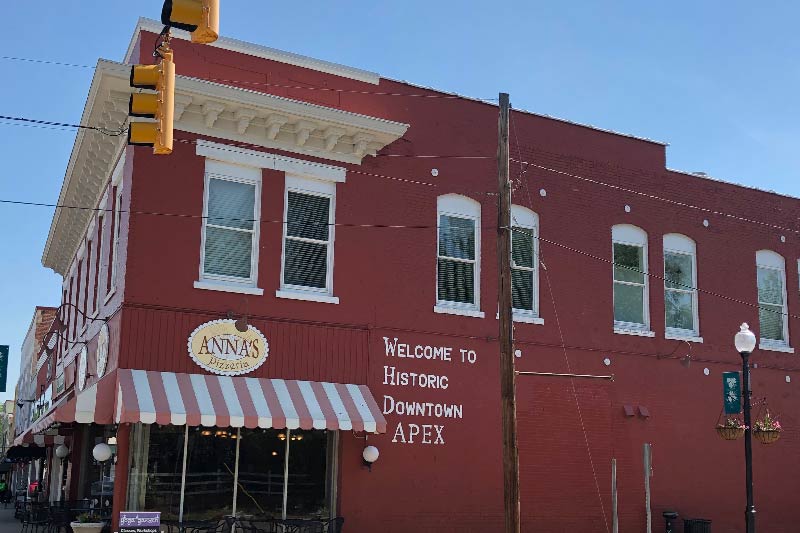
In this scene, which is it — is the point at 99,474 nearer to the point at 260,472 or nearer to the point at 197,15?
the point at 260,472

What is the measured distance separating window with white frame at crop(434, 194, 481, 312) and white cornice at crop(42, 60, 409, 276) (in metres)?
2.12

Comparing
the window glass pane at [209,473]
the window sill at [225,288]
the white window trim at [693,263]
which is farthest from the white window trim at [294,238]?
the white window trim at [693,263]

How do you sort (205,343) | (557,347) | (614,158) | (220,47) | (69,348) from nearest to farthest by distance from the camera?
(205,343), (220,47), (557,347), (614,158), (69,348)

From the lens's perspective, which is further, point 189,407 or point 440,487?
point 440,487

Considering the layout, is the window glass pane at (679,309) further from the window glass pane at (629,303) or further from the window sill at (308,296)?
the window sill at (308,296)

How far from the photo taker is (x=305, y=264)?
18.2m

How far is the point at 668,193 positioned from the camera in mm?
22953

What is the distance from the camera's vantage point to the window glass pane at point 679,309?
22.7 meters

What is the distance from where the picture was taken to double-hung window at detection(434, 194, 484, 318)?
1967 centimetres

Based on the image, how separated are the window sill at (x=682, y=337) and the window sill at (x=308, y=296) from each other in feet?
28.1

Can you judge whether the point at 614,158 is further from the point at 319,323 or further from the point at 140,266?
the point at 140,266

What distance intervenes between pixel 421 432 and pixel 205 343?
15.2 ft

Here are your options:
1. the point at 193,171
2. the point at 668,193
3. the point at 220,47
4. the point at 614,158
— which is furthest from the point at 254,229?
the point at 668,193

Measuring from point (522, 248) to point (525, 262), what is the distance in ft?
1.02
